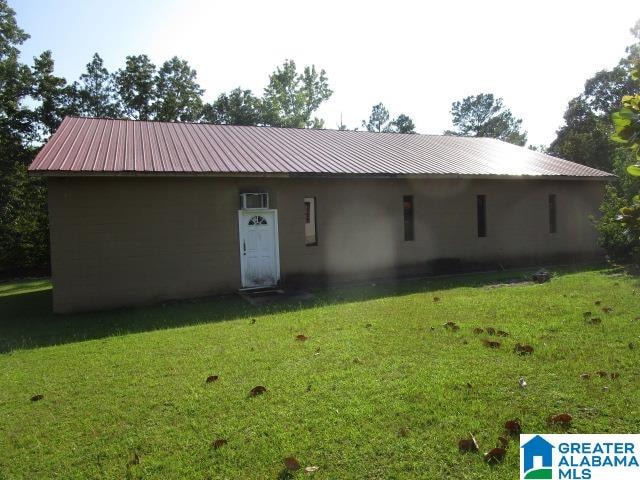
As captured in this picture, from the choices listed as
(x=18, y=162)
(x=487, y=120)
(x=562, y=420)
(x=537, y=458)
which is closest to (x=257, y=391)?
(x=537, y=458)

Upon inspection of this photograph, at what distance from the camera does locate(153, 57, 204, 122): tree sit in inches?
1410

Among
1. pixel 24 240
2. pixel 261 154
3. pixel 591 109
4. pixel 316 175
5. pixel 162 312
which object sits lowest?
pixel 162 312

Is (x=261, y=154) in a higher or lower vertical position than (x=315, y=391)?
higher

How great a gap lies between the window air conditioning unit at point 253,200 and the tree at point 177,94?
26.8 meters

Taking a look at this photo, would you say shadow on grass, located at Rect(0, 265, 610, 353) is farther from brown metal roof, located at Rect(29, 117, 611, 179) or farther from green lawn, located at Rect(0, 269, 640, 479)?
brown metal roof, located at Rect(29, 117, 611, 179)

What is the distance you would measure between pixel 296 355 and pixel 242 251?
6.57m

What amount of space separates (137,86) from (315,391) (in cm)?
3710

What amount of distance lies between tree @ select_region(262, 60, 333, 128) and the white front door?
31.9 meters

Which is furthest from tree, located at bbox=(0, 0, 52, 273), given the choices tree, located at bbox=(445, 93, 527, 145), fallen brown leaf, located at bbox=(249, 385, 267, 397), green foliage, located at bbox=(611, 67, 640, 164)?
tree, located at bbox=(445, 93, 527, 145)

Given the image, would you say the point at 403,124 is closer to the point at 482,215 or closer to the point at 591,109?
the point at 591,109

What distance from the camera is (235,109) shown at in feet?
133

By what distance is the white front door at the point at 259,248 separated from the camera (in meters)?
11.9

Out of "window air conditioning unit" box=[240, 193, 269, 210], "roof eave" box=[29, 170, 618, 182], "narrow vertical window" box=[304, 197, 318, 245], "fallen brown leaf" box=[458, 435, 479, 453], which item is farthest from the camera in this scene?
"narrow vertical window" box=[304, 197, 318, 245]

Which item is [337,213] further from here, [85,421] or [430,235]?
[85,421]
